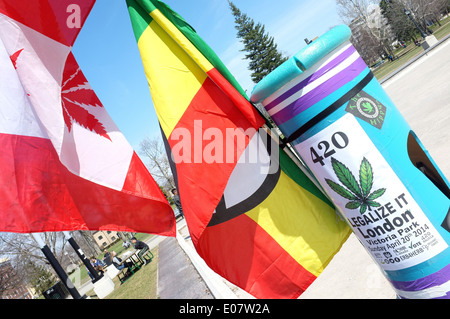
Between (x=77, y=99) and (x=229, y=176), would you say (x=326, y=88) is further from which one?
(x=77, y=99)

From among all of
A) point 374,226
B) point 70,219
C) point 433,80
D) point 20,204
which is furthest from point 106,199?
point 433,80

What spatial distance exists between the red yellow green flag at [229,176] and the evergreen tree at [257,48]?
44.8 meters

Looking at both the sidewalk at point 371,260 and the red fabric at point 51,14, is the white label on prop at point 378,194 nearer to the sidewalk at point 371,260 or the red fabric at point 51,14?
the sidewalk at point 371,260

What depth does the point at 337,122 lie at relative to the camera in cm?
216

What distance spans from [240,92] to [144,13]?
0.99 metres

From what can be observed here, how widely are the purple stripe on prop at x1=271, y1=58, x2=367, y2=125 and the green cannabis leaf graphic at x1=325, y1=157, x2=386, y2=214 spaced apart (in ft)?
1.35

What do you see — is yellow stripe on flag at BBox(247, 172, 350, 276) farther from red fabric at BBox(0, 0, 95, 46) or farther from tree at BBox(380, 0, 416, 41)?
tree at BBox(380, 0, 416, 41)

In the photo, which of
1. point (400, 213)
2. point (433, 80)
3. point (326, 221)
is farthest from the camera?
point (433, 80)

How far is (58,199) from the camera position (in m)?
3.17

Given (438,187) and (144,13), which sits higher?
(144,13)

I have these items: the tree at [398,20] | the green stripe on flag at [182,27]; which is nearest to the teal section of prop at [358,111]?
the green stripe on flag at [182,27]

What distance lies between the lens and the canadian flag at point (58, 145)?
9.30ft
